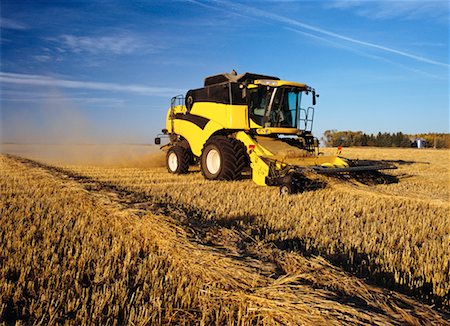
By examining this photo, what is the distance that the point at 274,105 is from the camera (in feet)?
29.3

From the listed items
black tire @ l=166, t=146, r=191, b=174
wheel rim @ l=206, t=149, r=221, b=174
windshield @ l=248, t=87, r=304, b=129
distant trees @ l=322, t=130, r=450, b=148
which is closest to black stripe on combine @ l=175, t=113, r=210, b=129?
black tire @ l=166, t=146, r=191, b=174

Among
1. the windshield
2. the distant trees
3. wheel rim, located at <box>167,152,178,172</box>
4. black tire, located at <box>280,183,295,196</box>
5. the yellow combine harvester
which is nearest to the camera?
black tire, located at <box>280,183,295,196</box>

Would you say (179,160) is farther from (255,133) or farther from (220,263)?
(220,263)

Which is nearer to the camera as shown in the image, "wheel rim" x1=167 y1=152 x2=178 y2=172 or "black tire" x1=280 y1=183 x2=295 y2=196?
"black tire" x1=280 y1=183 x2=295 y2=196

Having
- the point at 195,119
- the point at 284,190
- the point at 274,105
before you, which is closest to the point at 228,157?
the point at 274,105

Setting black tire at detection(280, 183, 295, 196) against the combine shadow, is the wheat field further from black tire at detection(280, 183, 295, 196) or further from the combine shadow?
the combine shadow

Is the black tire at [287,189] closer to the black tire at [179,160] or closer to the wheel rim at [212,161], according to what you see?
the wheel rim at [212,161]

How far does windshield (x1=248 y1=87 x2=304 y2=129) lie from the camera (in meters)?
8.88

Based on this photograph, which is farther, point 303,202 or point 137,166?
point 137,166

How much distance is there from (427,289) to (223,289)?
5.01 ft

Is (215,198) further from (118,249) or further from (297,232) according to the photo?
(118,249)

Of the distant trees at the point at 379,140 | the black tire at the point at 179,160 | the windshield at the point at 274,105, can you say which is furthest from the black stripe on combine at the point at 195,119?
the distant trees at the point at 379,140

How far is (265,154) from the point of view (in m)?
7.96

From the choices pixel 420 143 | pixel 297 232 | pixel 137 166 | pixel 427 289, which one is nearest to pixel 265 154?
pixel 297 232
